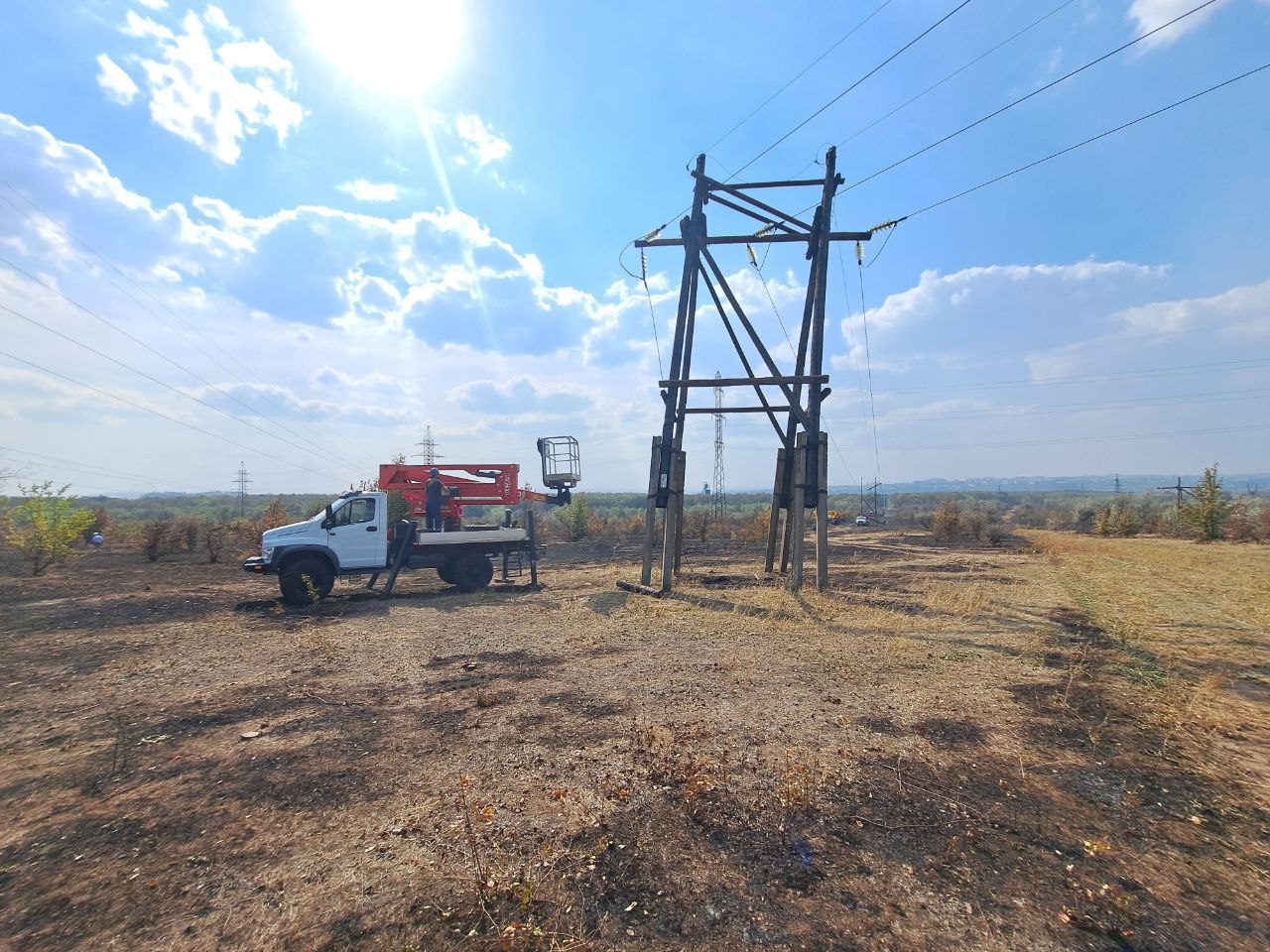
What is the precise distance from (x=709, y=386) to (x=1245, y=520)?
91.4ft

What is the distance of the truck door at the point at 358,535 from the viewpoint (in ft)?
40.8

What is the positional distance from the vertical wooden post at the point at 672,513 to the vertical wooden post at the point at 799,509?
95.0 inches

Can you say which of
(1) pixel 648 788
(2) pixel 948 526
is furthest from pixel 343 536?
(2) pixel 948 526

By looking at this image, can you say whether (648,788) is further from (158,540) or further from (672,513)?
(158,540)

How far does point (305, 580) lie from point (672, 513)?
24.3 ft

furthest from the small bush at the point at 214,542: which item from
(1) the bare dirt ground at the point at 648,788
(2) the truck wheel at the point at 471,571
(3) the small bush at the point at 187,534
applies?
(1) the bare dirt ground at the point at 648,788

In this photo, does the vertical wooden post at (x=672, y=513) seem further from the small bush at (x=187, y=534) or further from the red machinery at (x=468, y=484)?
the small bush at (x=187, y=534)

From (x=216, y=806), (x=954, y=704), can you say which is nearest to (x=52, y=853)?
(x=216, y=806)

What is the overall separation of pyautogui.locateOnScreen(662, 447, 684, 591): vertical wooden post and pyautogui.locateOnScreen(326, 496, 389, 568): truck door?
243 inches

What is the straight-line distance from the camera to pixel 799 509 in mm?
11719

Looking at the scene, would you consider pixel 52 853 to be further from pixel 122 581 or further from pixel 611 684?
pixel 122 581

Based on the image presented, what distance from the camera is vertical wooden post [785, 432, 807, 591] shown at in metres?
11.4

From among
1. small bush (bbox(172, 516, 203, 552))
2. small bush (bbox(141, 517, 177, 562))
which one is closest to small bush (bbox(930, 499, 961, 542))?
small bush (bbox(141, 517, 177, 562))

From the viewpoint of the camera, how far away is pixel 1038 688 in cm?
572
